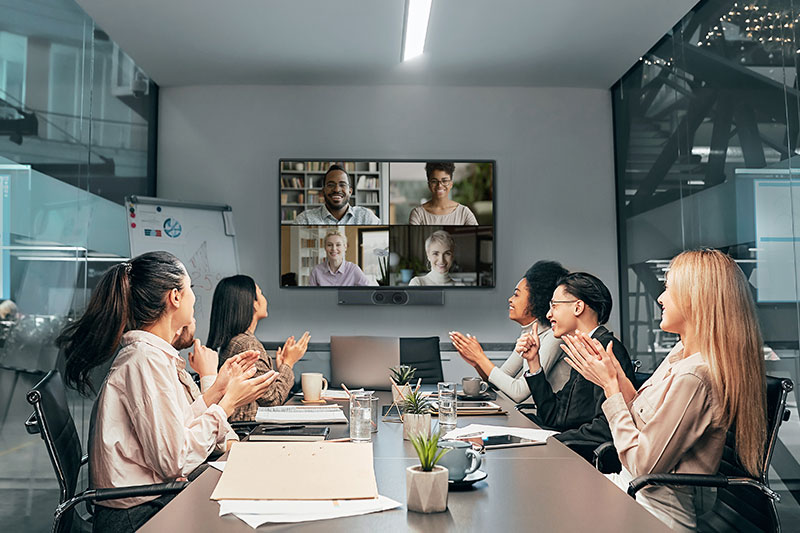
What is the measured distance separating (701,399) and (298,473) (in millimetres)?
1203

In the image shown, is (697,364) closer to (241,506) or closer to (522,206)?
(241,506)

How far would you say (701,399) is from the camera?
2.03 meters

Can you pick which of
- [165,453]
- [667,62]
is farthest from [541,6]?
[165,453]

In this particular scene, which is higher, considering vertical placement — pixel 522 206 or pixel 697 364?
pixel 522 206

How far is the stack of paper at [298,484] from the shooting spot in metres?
1.37

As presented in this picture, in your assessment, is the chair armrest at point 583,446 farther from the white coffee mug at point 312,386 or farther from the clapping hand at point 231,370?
the clapping hand at point 231,370

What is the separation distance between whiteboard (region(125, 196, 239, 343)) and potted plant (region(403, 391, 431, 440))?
11.3ft

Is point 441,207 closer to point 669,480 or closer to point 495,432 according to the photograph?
point 495,432

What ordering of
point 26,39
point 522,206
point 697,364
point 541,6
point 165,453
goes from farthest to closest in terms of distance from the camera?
point 522,206 → point 541,6 → point 26,39 → point 697,364 → point 165,453

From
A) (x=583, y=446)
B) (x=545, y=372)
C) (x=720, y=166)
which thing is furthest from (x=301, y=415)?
(x=720, y=166)

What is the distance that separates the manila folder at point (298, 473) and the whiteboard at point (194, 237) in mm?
3730

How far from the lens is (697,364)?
2068 mm

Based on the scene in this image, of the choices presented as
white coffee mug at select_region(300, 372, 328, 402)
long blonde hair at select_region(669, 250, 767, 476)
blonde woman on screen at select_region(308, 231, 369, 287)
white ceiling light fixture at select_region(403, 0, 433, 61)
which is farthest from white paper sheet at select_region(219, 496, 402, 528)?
blonde woman on screen at select_region(308, 231, 369, 287)

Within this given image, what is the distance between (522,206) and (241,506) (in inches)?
185
